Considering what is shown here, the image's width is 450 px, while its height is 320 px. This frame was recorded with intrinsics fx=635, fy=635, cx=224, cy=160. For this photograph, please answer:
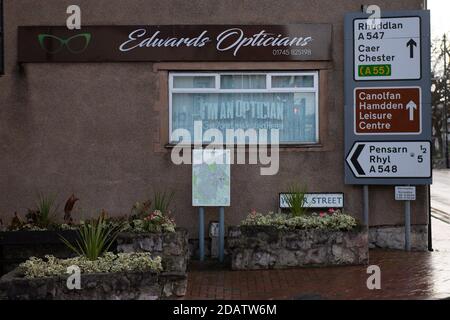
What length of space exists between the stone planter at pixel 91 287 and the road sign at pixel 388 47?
5.26 m

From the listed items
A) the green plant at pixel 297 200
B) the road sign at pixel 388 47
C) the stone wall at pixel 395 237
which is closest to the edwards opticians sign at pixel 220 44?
the road sign at pixel 388 47

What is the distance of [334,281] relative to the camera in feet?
26.5

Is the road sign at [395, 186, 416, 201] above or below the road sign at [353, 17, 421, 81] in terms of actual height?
below

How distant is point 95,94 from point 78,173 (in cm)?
132

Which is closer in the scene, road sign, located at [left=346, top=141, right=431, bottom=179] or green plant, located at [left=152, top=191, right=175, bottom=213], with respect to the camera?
green plant, located at [left=152, top=191, right=175, bottom=213]

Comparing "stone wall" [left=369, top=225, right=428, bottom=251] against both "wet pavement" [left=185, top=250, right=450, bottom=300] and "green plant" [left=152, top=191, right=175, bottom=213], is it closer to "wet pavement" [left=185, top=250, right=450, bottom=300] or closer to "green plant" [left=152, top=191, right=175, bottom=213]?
"wet pavement" [left=185, top=250, right=450, bottom=300]

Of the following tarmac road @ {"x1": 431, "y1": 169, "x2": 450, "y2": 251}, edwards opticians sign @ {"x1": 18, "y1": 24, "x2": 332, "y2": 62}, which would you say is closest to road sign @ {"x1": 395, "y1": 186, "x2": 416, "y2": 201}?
tarmac road @ {"x1": 431, "y1": 169, "x2": 450, "y2": 251}

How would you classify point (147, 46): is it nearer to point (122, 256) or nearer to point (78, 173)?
point (78, 173)

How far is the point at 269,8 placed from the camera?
10.4 meters

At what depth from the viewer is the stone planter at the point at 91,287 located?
22.0ft

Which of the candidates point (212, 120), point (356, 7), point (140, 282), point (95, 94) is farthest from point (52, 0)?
point (140, 282)

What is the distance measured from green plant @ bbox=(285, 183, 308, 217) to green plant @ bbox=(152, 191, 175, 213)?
1.89 m

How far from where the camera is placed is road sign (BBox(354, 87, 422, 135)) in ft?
33.2

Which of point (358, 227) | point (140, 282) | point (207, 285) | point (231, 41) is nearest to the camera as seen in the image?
point (140, 282)
